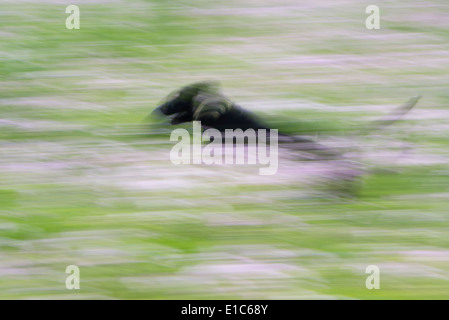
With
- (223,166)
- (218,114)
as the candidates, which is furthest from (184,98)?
(223,166)

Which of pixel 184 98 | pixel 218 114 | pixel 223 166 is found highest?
pixel 184 98

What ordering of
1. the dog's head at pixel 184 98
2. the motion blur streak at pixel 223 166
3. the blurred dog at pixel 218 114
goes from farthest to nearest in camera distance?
the dog's head at pixel 184 98 → the blurred dog at pixel 218 114 → the motion blur streak at pixel 223 166

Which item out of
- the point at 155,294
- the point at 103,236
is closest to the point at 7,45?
the point at 103,236

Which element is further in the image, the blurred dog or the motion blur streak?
the blurred dog

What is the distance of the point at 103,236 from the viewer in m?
2.32

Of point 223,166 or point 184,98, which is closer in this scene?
point 223,166

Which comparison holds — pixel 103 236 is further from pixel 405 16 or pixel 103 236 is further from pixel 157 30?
pixel 405 16

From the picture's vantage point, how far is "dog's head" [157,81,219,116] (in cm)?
279

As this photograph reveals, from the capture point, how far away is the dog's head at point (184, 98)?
279 cm

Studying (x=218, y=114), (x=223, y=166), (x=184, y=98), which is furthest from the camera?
(x=184, y=98)

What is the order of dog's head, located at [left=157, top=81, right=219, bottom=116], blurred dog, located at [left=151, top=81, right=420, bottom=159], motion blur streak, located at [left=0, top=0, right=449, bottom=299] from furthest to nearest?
dog's head, located at [left=157, top=81, right=219, bottom=116]
blurred dog, located at [left=151, top=81, right=420, bottom=159]
motion blur streak, located at [left=0, top=0, right=449, bottom=299]

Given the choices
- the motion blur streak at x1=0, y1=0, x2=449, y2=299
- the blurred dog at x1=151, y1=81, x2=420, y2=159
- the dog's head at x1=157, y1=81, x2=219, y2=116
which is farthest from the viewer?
the dog's head at x1=157, y1=81, x2=219, y2=116

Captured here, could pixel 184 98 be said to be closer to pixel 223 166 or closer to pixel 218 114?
pixel 218 114

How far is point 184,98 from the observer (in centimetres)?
281
